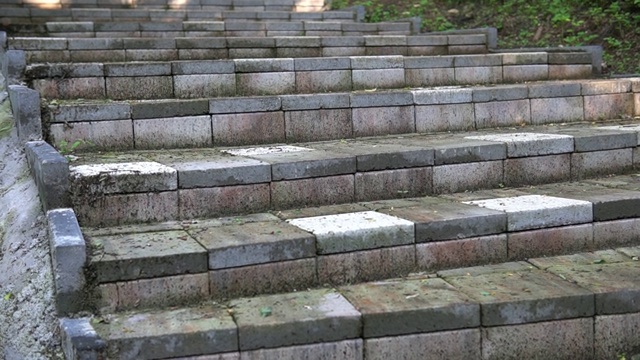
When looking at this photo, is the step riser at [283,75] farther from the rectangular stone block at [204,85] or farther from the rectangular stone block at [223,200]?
the rectangular stone block at [223,200]

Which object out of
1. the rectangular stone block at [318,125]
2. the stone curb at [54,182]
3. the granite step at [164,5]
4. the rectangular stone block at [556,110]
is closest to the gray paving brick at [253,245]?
the stone curb at [54,182]

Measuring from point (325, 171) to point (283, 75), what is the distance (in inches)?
92.5

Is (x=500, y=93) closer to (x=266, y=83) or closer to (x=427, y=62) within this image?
(x=427, y=62)

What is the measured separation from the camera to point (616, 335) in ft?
12.6

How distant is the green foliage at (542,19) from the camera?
372 inches

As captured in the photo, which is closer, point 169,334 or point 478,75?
point 169,334

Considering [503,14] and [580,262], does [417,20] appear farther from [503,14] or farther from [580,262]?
[580,262]

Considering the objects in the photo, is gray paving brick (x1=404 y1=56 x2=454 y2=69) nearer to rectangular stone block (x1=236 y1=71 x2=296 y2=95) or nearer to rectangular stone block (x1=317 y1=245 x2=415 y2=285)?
rectangular stone block (x1=236 y1=71 x2=296 y2=95)

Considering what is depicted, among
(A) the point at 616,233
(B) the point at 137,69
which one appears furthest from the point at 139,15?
(A) the point at 616,233

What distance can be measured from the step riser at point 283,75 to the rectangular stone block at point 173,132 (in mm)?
812

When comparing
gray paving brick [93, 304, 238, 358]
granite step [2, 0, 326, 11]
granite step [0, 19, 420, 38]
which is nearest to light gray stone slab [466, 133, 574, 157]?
gray paving brick [93, 304, 238, 358]

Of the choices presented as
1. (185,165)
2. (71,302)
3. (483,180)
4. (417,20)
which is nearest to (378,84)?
(483,180)

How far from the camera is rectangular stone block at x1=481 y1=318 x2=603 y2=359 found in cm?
368

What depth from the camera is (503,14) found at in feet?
36.5
